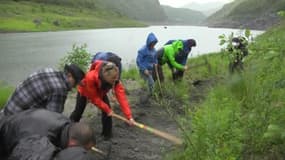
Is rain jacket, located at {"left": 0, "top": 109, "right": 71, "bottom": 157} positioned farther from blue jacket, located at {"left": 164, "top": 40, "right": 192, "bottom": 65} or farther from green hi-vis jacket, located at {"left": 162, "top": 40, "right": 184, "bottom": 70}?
blue jacket, located at {"left": 164, "top": 40, "right": 192, "bottom": 65}

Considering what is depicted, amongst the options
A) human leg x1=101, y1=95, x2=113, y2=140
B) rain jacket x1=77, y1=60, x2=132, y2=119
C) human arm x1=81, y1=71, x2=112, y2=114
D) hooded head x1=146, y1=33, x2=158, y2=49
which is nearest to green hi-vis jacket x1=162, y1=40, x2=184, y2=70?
hooded head x1=146, y1=33, x2=158, y2=49

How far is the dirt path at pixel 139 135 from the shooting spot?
283 inches

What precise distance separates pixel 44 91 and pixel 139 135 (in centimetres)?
302

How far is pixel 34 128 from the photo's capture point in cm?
423

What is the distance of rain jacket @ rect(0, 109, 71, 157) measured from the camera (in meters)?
4.21

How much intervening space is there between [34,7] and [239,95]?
124711mm

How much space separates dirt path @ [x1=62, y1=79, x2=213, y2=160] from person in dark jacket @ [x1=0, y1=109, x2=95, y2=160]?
77.0 inches

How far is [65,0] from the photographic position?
507 feet

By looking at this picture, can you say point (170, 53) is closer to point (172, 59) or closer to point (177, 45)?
point (172, 59)

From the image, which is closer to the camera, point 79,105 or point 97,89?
point 97,89

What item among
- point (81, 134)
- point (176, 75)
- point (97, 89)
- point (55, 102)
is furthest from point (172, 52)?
point (81, 134)

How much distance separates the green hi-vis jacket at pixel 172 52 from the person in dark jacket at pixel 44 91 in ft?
17.9

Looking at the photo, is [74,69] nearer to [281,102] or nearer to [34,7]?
[281,102]

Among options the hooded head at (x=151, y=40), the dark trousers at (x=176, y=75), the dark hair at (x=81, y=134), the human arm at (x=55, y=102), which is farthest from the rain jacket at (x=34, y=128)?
the dark trousers at (x=176, y=75)
